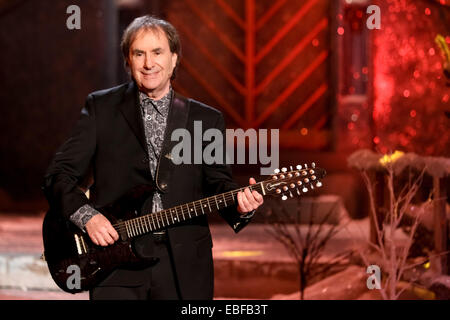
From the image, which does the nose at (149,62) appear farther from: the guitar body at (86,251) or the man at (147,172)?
the guitar body at (86,251)

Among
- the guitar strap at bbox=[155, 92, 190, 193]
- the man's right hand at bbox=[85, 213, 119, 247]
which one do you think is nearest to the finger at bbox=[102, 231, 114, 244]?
the man's right hand at bbox=[85, 213, 119, 247]

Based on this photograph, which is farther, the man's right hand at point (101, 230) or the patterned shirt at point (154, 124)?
the patterned shirt at point (154, 124)

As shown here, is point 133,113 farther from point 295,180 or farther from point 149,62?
point 295,180

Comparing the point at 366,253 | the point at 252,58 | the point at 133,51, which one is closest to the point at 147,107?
the point at 133,51

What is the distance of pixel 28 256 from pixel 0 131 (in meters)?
3.81

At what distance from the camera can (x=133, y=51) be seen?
3.39m

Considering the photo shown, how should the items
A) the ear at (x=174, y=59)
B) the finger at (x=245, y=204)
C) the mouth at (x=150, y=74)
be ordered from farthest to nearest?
the ear at (x=174, y=59), the mouth at (x=150, y=74), the finger at (x=245, y=204)

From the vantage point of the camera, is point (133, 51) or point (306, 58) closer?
point (133, 51)

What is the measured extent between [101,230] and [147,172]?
32 centimetres

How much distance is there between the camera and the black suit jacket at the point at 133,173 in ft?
10.9

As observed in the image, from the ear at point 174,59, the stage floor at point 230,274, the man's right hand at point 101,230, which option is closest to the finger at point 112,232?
the man's right hand at point 101,230

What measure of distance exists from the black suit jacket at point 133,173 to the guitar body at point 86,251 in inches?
1.8
